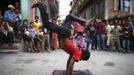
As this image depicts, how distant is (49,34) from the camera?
17.7m

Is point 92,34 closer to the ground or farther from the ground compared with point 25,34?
closer to the ground

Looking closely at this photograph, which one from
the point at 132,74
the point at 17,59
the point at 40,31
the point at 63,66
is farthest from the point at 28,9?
the point at 132,74

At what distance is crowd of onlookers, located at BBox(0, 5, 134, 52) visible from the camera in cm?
1614

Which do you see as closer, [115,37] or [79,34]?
[79,34]

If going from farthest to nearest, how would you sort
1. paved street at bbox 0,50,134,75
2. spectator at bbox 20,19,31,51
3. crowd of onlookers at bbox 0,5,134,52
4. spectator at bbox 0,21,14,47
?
spectator at bbox 20,19,31,51
crowd of onlookers at bbox 0,5,134,52
spectator at bbox 0,21,14,47
paved street at bbox 0,50,134,75

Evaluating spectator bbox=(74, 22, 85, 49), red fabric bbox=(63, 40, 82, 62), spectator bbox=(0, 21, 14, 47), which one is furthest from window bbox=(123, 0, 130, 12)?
red fabric bbox=(63, 40, 82, 62)

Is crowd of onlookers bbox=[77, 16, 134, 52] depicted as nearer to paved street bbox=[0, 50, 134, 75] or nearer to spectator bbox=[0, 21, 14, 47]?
paved street bbox=[0, 50, 134, 75]

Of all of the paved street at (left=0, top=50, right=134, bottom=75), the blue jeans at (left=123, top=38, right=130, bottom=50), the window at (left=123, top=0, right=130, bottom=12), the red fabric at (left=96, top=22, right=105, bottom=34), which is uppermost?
the window at (left=123, top=0, right=130, bottom=12)

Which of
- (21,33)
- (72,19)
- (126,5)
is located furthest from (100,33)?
(126,5)

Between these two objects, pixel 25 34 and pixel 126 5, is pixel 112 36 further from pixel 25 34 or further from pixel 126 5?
pixel 126 5

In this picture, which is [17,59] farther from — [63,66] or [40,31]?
[40,31]

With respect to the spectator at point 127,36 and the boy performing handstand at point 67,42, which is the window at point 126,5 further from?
the boy performing handstand at point 67,42

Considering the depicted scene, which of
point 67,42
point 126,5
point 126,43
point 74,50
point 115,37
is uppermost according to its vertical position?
point 126,5

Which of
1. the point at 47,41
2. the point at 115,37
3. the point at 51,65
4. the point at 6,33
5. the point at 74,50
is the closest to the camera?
the point at 74,50
